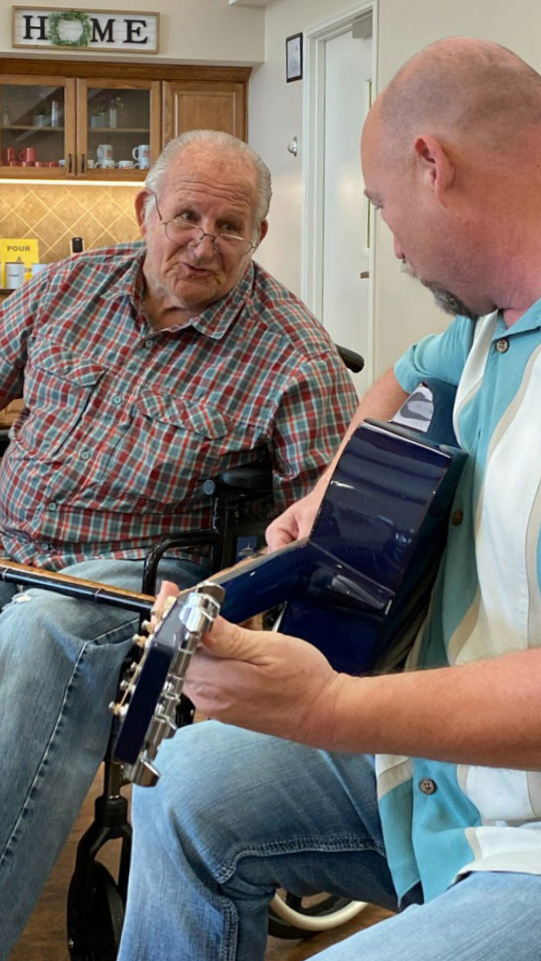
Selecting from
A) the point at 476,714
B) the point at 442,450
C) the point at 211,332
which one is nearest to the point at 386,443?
the point at 442,450

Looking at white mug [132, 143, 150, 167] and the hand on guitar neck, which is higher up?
white mug [132, 143, 150, 167]

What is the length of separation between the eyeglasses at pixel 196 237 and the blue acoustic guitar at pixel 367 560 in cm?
96

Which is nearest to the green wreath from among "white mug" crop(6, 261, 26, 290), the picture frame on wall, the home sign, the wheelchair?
the home sign

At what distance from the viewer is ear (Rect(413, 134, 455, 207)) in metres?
1.13

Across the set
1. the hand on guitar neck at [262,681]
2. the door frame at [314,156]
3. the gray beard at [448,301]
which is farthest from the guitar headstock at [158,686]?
the door frame at [314,156]

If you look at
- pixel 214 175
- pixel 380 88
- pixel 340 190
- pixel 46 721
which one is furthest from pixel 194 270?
pixel 340 190

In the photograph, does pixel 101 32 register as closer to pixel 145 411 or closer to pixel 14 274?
pixel 14 274

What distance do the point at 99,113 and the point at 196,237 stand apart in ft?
16.3

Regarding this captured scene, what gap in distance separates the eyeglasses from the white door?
3376 mm

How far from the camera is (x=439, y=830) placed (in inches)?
44.6

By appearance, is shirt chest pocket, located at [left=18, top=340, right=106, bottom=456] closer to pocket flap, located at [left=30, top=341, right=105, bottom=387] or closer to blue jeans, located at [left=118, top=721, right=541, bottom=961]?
pocket flap, located at [left=30, top=341, right=105, bottom=387]

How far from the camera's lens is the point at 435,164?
1133 mm

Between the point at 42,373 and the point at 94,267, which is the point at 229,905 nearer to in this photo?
the point at 42,373

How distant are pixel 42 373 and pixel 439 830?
4.23 feet
